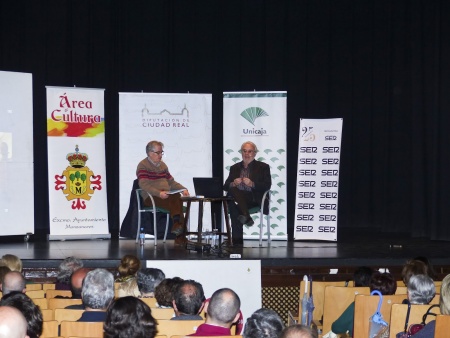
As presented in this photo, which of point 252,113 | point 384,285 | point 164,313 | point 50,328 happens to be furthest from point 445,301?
point 252,113

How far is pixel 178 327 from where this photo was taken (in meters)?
3.72

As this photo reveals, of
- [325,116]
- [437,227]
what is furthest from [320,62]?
[437,227]

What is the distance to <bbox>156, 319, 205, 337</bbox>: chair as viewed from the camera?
370 cm

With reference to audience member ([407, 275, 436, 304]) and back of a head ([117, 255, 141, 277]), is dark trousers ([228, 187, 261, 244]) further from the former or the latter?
audience member ([407, 275, 436, 304])

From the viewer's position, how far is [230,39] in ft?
38.5

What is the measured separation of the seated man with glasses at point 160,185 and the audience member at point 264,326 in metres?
5.66

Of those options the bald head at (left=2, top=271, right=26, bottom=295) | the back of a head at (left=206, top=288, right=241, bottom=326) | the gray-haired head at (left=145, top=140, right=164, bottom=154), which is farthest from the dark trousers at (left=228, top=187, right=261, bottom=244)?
the back of a head at (left=206, top=288, right=241, bottom=326)

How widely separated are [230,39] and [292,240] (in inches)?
128

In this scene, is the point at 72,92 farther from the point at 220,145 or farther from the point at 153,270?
the point at 153,270

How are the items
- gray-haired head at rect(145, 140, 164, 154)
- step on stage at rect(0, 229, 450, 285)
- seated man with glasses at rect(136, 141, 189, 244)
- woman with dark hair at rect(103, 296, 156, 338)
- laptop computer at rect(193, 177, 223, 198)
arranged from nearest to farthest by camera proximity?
1. woman with dark hair at rect(103, 296, 156, 338)
2. step on stage at rect(0, 229, 450, 285)
3. laptop computer at rect(193, 177, 223, 198)
4. seated man with glasses at rect(136, 141, 189, 244)
5. gray-haired head at rect(145, 140, 164, 154)

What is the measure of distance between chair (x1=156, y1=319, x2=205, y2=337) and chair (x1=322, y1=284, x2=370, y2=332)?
4.90 ft

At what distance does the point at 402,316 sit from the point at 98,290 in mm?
1476

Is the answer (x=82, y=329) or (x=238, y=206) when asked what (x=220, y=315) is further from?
(x=238, y=206)

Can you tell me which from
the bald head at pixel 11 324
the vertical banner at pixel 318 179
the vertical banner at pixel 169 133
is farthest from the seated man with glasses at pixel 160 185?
the bald head at pixel 11 324
